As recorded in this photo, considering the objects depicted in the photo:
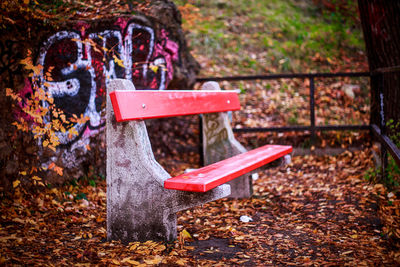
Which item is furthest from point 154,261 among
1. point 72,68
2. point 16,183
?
point 72,68

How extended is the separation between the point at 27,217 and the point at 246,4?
9.08 meters

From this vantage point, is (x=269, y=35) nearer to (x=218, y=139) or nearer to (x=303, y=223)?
(x=218, y=139)

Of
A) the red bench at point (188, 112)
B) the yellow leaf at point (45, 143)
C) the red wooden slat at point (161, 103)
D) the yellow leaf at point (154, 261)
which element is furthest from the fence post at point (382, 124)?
the yellow leaf at point (45, 143)

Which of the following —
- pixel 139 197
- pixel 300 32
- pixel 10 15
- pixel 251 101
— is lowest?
pixel 139 197

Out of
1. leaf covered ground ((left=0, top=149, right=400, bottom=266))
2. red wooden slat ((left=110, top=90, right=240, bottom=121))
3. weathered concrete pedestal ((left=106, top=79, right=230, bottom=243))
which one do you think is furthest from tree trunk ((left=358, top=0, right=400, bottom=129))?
weathered concrete pedestal ((left=106, top=79, right=230, bottom=243))

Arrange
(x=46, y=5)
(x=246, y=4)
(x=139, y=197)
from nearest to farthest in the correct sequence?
(x=139, y=197) < (x=46, y=5) < (x=246, y=4)

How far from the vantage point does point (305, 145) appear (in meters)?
5.92

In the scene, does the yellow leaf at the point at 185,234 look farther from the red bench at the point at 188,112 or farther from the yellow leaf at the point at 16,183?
the yellow leaf at the point at 16,183

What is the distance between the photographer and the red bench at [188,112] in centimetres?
254

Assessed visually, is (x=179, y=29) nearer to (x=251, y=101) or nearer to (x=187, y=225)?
(x=251, y=101)

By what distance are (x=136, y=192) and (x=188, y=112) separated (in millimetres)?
899

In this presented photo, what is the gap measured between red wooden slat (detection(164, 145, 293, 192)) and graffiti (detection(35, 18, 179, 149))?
6.36 feet

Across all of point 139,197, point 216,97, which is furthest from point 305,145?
point 139,197

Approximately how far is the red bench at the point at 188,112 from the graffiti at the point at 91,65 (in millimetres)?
1361
